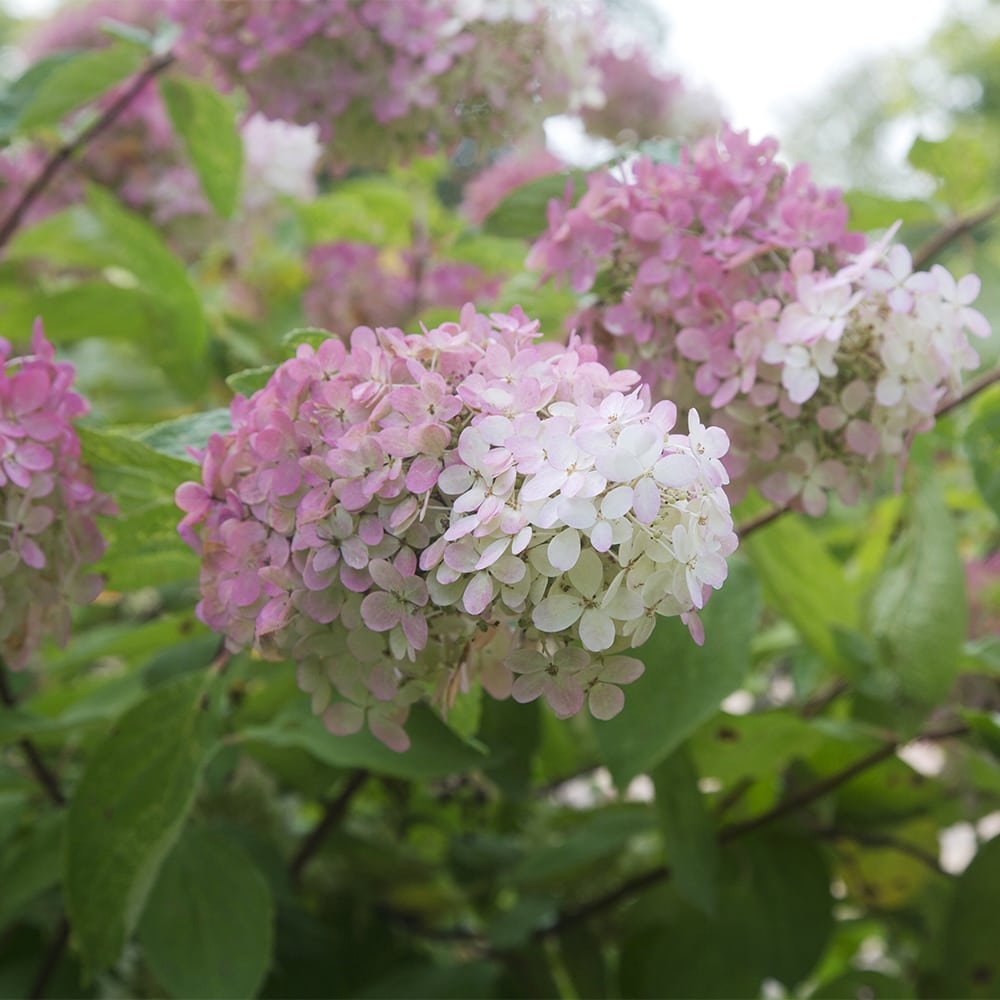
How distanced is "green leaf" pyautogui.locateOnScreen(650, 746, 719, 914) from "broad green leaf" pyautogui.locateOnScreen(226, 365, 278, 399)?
0.98 feet

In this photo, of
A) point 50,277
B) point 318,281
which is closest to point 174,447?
point 318,281

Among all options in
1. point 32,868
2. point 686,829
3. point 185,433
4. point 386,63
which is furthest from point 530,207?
point 32,868

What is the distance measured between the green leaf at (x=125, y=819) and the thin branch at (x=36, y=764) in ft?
0.37

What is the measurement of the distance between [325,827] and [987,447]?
17.9 inches

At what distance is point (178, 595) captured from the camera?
859 millimetres

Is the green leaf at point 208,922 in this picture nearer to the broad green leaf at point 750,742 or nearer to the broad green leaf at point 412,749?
the broad green leaf at point 412,749

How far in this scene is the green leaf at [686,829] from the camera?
61cm

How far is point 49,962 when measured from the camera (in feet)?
2.10

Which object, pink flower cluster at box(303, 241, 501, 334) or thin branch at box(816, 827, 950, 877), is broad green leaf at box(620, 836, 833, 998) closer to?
thin branch at box(816, 827, 950, 877)

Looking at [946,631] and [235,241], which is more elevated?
[235,241]

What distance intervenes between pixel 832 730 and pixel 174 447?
407 millimetres

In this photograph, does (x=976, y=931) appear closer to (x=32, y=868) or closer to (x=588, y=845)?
(x=588, y=845)

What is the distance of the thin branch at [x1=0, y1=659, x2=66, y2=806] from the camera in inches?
25.3

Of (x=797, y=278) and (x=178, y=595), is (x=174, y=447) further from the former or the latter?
(x=178, y=595)
